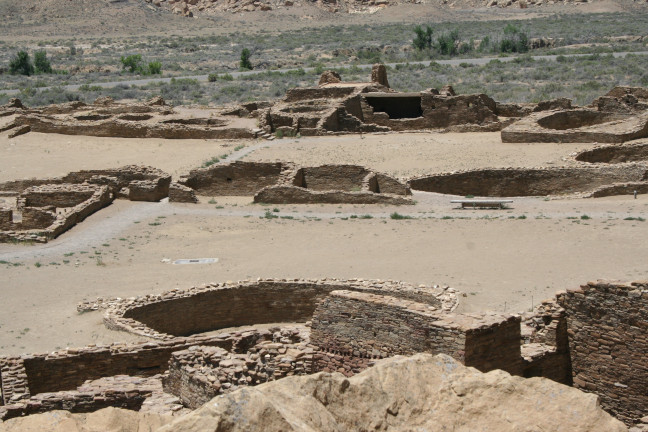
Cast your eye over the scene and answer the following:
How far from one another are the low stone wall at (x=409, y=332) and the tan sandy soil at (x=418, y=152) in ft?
52.3

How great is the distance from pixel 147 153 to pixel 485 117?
1221cm

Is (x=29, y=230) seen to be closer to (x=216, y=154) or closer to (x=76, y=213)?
(x=76, y=213)

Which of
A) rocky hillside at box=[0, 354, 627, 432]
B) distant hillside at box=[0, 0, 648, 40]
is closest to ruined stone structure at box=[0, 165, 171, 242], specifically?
rocky hillside at box=[0, 354, 627, 432]

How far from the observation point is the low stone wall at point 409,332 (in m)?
11.0

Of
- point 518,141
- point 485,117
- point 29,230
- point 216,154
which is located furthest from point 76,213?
point 485,117

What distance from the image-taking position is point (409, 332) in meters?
11.9

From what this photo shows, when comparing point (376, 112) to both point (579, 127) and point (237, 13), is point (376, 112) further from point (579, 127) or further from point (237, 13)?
point (237, 13)

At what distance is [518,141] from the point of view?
32.2 m

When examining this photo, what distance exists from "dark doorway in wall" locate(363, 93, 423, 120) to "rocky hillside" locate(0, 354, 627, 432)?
30.7 m

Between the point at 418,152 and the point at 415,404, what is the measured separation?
24.2 metres

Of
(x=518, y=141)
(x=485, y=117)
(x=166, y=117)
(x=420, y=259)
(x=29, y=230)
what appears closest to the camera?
(x=420, y=259)

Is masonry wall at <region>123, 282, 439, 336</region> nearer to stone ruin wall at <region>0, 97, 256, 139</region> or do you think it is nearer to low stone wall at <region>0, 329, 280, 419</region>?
low stone wall at <region>0, 329, 280, 419</region>

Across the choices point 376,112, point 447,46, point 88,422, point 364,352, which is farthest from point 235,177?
point 447,46

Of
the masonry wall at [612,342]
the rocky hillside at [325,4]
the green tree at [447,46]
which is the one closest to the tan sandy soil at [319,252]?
the masonry wall at [612,342]
